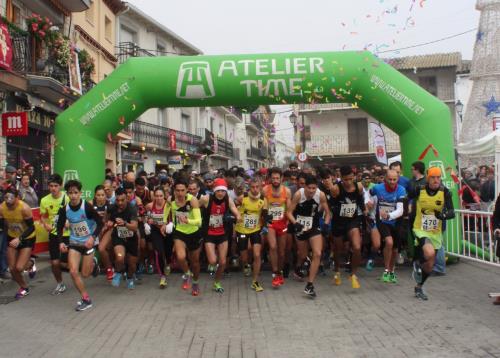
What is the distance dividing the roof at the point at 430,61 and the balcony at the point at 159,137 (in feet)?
46.6

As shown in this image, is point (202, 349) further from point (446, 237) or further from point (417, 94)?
point (417, 94)

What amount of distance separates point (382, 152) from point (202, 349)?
11984 mm

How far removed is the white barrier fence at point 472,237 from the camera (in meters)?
8.04

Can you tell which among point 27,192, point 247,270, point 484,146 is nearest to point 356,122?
point 484,146

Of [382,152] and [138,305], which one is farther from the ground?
[382,152]

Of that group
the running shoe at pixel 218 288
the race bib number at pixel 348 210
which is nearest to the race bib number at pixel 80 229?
the running shoe at pixel 218 288

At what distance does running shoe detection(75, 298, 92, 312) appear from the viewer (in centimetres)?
657

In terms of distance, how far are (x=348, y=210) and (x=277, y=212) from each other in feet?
3.59

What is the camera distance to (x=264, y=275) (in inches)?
351

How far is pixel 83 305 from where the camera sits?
21.7ft

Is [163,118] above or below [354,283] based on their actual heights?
above

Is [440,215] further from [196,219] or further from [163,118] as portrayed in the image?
[163,118]

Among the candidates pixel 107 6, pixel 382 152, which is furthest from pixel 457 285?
pixel 107 6

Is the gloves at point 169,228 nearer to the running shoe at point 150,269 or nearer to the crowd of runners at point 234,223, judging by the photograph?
the crowd of runners at point 234,223
